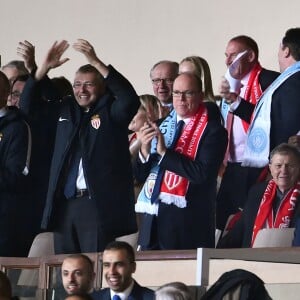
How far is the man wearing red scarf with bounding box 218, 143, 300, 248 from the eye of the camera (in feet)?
22.5

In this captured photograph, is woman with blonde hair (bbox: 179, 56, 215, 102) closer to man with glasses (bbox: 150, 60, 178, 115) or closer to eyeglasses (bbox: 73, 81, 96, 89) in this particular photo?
man with glasses (bbox: 150, 60, 178, 115)

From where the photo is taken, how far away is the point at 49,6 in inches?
470

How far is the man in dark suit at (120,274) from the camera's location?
6242 mm

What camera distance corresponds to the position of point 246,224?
7.04 meters

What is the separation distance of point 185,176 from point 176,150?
0.83 ft

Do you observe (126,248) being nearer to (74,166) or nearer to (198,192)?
(198,192)

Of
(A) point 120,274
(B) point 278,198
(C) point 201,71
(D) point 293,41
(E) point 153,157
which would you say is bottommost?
(A) point 120,274

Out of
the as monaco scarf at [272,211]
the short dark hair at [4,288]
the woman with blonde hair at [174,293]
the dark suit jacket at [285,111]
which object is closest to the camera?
the woman with blonde hair at [174,293]

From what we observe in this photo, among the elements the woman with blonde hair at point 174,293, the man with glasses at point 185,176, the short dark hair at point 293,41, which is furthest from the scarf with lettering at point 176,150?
the woman with blonde hair at point 174,293

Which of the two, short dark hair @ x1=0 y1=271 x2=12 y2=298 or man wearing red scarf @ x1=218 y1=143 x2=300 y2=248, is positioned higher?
man wearing red scarf @ x1=218 y1=143 x2=300 y2=248

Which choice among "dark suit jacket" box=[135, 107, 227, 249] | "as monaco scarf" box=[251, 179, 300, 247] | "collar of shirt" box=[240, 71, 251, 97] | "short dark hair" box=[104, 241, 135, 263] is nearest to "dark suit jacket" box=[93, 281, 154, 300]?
"short dark hair" box=[104, 241, 135, 263]

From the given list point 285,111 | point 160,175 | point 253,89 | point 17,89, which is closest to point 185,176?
point 160,175

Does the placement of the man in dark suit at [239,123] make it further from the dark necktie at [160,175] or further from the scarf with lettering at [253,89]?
the dark necktie at [160,175]

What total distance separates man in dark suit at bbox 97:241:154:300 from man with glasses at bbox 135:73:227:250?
1019 millimetres
